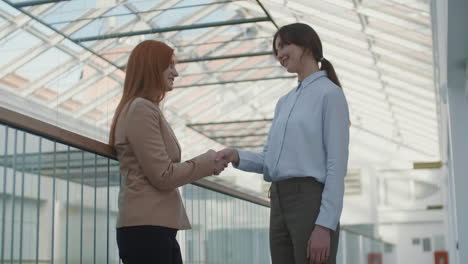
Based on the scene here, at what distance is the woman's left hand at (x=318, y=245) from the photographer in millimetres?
1868

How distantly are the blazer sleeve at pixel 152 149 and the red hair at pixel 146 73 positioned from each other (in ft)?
0.24

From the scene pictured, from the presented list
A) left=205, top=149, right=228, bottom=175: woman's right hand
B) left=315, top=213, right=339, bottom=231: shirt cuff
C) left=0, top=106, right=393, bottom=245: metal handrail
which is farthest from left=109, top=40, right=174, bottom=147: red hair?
left=315, top=213, right=339, bottom=231: shirt cuff

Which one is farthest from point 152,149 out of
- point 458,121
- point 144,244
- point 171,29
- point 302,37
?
point 171,29

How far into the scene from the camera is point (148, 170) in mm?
1961

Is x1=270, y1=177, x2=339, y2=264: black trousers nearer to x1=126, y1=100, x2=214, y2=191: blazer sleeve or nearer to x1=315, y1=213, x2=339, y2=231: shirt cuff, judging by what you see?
x1=315, y1=213, x2=339, y2=231: shirt cuff

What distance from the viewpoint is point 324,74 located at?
2.11 metres

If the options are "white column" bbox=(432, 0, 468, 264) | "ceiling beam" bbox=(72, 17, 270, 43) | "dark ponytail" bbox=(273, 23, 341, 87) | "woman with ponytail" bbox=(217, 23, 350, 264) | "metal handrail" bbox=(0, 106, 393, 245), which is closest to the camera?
"metal handrail" bbox=(0, 106, 393, 245)

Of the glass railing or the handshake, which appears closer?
the glass railing

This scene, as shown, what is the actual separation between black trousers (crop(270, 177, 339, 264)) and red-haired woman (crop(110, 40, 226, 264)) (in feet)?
0.90

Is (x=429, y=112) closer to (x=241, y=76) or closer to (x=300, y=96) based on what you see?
(x=241, y=76)

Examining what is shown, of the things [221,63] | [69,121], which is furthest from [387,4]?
[69,121]

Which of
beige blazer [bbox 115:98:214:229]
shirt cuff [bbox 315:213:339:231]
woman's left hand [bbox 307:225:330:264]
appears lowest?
woman's left hand [bbox 307:225:330:264]

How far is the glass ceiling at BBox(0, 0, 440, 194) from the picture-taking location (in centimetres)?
1172

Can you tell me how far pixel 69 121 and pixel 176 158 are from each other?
14.5 metres
